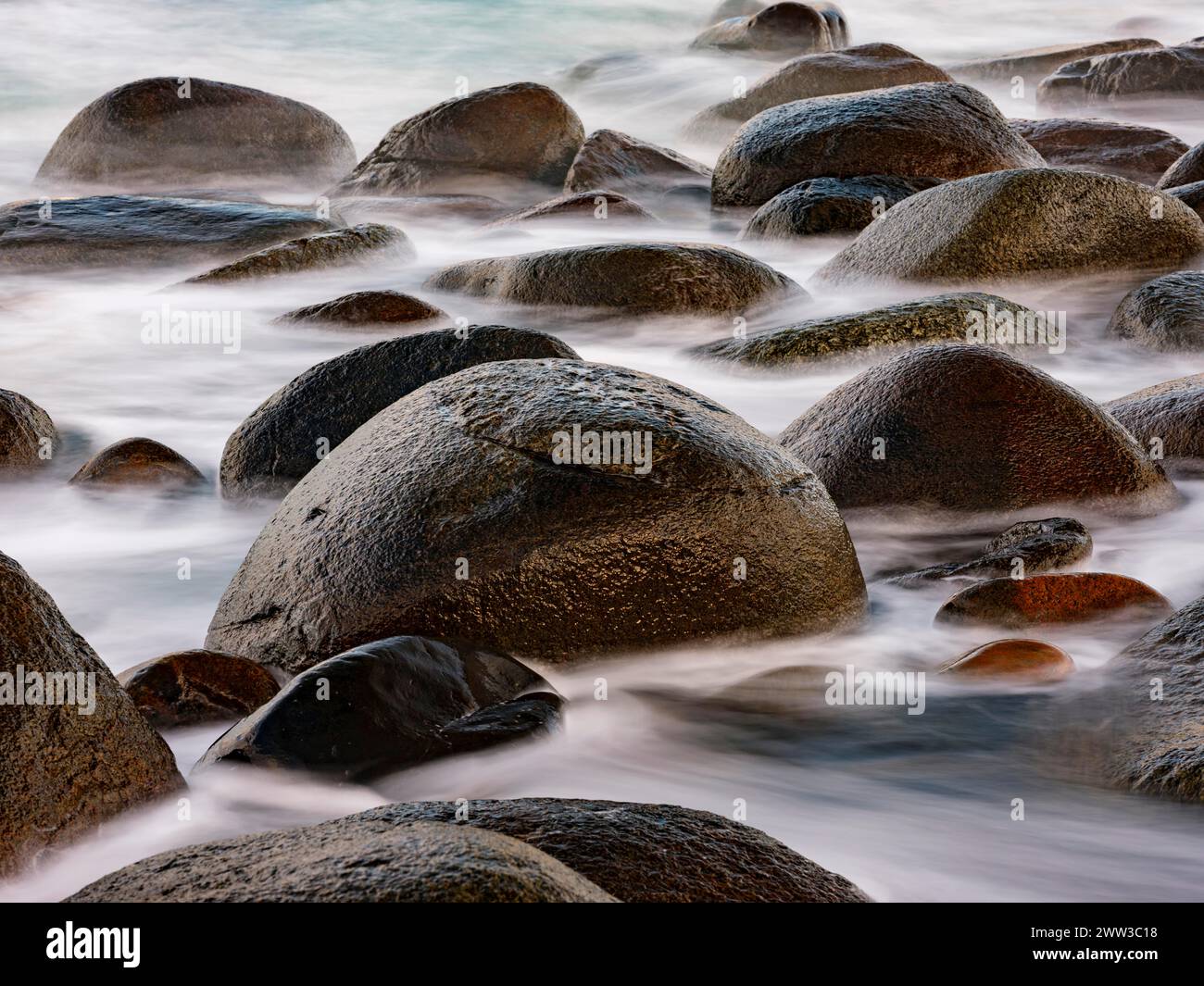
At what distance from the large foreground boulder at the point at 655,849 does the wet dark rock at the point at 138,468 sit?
3381 millimetres

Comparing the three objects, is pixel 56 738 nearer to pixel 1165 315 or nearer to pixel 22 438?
pixel 22 438

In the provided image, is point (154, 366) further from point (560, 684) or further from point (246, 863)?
point (246, 863)

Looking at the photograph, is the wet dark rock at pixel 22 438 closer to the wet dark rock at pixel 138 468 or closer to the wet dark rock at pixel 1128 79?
the wet dark rock at pixel 138 468

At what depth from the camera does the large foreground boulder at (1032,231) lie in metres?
7.29

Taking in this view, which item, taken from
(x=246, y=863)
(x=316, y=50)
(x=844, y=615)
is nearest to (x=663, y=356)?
(x=844, y=615)

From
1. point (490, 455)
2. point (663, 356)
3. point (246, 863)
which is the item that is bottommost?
point (246, 863)

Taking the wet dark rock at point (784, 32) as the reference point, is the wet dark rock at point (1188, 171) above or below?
below

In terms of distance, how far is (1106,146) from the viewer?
11383 millimetres

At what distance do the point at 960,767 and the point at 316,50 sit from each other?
1699 cm

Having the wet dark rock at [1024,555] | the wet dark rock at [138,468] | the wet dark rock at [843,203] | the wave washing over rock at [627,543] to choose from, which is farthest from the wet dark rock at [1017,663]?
the wet dark rock at [843,203]

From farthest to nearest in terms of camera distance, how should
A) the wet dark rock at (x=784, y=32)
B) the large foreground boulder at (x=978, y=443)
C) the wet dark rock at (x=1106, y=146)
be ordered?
the wet dark rock at (x=784, y=32) → the wet dark rock at (x=1106, y=146) → the large foreground boulder at (x=978, y=443)

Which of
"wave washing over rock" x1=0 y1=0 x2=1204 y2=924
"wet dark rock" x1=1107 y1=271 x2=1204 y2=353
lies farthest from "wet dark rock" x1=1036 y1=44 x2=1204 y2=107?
"wet dark rock" x1=1107 y1=271 x2=1204 y2=353

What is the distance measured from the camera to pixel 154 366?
24.7 ft

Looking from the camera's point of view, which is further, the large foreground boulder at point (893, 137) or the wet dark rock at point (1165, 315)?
the large foreground boulder at point (893, 137)
